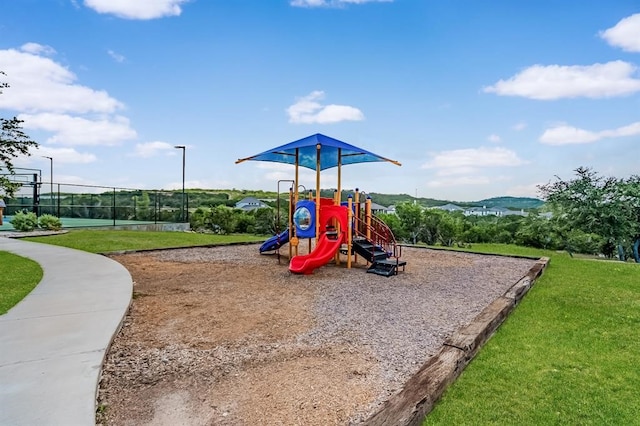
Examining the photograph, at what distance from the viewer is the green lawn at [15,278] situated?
14.7 feet

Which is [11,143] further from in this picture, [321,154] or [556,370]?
[556,370]

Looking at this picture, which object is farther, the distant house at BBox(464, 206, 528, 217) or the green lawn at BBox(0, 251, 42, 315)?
the distant house at BBox(464, 206, 528, 217)

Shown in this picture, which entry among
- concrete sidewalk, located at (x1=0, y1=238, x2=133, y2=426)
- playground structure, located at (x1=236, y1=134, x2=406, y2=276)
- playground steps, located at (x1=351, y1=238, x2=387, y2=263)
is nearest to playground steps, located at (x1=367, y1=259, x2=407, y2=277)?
playground structure, located at (x1=236, y1=134, x2=406, y2=276)

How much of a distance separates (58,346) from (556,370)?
398cm

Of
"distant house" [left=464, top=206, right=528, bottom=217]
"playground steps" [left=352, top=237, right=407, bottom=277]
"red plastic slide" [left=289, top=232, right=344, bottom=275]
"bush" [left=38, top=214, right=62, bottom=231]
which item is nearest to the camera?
"red plastic slide" [left=289, top=232, right=344, bottom=275]

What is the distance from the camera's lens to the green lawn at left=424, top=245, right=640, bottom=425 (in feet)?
7.86

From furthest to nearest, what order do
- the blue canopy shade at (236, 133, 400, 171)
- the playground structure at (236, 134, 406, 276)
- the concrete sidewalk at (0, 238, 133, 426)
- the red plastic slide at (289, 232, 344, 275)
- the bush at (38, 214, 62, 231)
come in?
the bush at (38, 214, 62, 231) → the blue canopy shade at (236, 133, 400, 171) → the playground structure at (236, 134, 406, 276) → the red plastic slide at (289, 232, 344, 275) → the concrete sidewalk at (0, 238, 133, 426)

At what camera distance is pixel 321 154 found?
28.0 ft

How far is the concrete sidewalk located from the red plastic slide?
9.17 ft

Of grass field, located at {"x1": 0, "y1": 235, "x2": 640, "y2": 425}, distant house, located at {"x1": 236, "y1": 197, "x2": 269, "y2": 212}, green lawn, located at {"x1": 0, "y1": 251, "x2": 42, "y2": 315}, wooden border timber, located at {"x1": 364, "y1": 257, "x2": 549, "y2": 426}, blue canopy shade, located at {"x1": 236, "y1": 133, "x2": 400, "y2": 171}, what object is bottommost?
grass field, located at {"x1": 0, "y1": 235, "x2": 640, "y2": 425}

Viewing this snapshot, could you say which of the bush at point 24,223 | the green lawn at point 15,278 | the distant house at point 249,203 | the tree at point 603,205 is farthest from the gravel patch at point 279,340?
the distant house at point 249,203

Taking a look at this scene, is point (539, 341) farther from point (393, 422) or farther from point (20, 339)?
point (20, 339)

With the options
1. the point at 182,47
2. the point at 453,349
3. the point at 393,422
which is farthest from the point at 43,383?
the point at 182,47

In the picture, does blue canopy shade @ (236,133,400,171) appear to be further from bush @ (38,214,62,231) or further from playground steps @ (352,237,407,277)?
bush @ (38,214,62,231)
